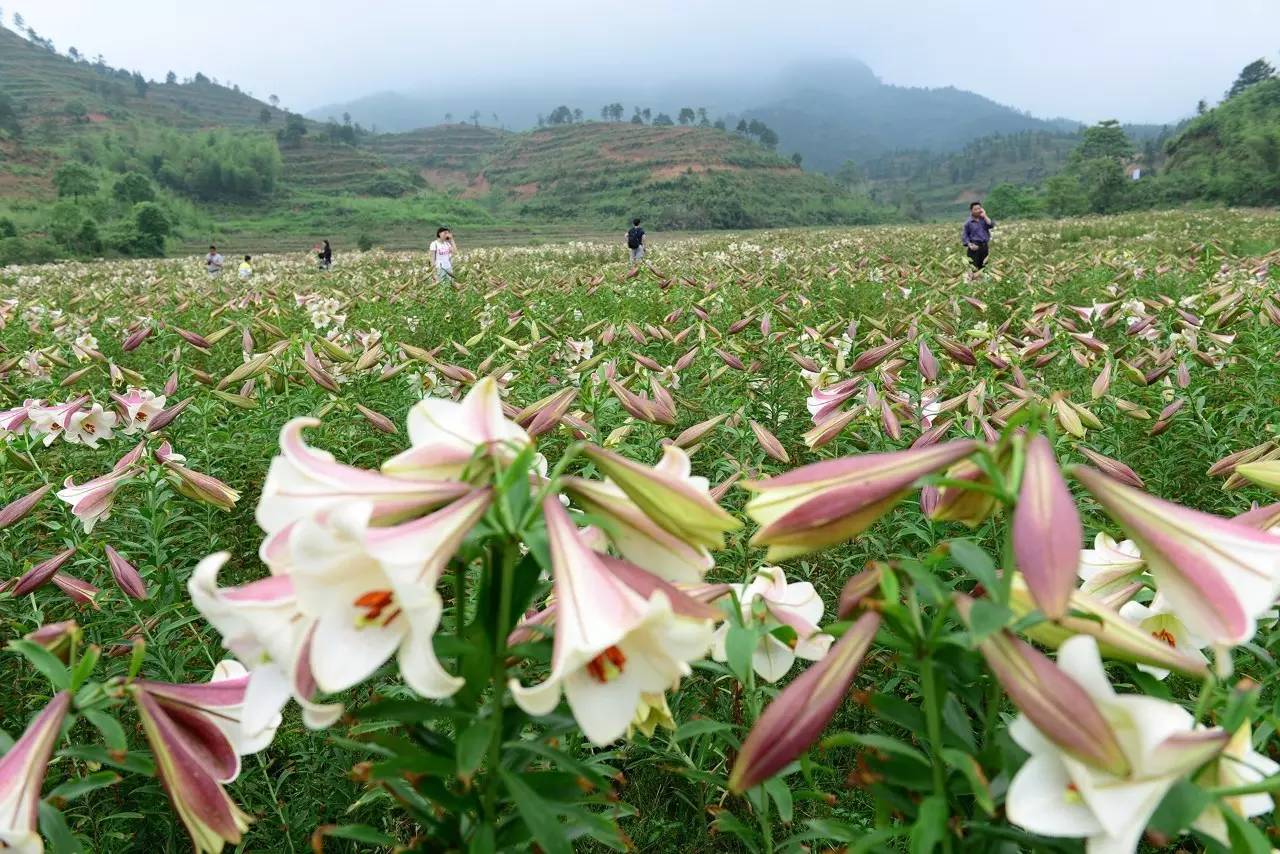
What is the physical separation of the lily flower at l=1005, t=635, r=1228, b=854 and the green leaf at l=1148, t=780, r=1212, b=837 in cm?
1

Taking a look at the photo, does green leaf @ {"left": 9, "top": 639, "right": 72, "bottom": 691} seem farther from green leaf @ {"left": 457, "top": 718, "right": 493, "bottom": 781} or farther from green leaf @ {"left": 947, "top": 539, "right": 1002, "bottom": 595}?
green leaf @ {"left": 947, "top": 539, "right": 1002, "bottom": 595}

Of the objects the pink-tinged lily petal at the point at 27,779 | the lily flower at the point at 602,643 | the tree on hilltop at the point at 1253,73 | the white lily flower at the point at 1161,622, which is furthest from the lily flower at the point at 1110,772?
the tree on hilltop at the point at 1253,73

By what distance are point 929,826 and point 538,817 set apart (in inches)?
11.5

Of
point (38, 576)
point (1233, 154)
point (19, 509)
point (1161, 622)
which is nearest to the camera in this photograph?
point (1161, 622)

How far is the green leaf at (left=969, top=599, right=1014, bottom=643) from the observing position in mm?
534

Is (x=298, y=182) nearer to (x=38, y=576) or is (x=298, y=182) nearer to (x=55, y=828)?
(x=38, y=576)

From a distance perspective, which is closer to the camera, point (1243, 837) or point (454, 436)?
point (1243, 837)

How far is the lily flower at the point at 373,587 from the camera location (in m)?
0.53

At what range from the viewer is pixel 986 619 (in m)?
0.54

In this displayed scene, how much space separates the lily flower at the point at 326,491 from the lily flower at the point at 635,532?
0.10 m

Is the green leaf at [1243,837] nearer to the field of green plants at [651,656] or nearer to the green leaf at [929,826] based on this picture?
the field of green plants at [651,656]

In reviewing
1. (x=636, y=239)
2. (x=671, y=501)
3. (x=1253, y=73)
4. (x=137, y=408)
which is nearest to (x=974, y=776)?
(x=671, y=501)

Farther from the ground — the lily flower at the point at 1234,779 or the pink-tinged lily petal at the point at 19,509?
the lily flower at the point at 1234,779

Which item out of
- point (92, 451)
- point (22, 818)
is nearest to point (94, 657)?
point (22, 818)
